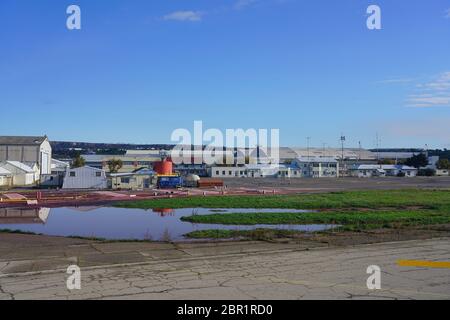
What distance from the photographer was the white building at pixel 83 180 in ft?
187

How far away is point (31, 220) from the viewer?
25531 millimetres

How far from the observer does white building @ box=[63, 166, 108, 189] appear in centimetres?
5691

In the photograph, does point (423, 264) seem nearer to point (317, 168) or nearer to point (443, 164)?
point (317, 168)

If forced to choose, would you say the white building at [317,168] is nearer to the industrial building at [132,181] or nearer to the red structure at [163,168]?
the red structure at [163,168]

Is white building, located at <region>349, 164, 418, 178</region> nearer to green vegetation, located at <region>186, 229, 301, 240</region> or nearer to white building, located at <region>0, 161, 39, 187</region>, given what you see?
white building, located at <region>0, 161, 39, 187</region>

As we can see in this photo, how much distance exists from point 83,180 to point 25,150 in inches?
1374

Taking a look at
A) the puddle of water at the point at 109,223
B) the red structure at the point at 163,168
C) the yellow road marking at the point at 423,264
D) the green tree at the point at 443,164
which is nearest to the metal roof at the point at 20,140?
the red structure at the point at 163,168

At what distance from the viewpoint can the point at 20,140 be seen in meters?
88.1

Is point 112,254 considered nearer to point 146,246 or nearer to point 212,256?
point 146,246

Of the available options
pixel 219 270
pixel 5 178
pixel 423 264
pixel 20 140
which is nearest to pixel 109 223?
pixel 219 270

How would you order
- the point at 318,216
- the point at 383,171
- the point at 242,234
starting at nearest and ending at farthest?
the point at 242,234, the point at 318,216, the point at 383,171

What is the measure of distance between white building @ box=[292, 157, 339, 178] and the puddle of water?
83.7 metres

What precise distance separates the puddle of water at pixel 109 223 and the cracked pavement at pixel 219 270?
3226 mm

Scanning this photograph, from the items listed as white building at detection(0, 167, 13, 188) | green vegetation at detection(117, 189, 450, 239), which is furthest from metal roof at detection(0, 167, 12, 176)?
green vegetation at detection(117, 189, 450, 239)
